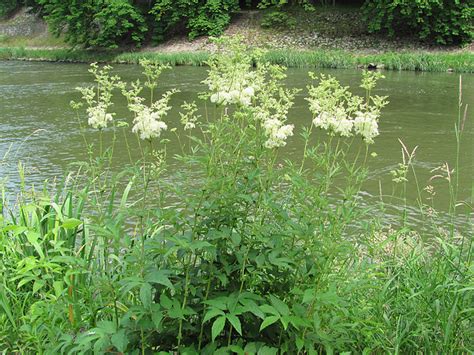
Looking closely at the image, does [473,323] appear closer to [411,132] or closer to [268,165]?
[268,165]

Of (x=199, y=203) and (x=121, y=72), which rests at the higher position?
(x=199, y=203)

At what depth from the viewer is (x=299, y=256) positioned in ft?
8.68

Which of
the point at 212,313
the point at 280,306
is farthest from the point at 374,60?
the point at 212,313

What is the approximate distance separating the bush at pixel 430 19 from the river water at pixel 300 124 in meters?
8.48

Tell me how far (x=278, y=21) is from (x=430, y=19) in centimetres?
983

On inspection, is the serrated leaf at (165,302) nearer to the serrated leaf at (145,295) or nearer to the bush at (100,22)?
the serrated leaf at (145,295)

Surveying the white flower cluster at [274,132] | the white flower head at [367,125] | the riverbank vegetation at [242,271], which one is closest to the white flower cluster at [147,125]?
the riverbank vegetation at [242,271]

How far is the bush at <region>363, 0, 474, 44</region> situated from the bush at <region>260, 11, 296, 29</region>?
542 centimetres

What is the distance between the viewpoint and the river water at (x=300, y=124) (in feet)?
31.5

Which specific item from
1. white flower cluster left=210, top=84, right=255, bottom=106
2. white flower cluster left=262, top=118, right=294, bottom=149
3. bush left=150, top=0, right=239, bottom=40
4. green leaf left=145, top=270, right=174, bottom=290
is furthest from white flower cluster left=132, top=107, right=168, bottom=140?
bush left=150, top=0, right=239, bottom=40

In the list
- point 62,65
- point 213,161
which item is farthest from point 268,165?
point 62,65

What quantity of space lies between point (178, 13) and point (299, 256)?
36.3 metres

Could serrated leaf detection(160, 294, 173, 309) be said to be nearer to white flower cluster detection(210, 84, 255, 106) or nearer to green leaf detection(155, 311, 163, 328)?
green leaf detection(155, 311, 163, 328)

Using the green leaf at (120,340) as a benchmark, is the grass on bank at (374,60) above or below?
below
